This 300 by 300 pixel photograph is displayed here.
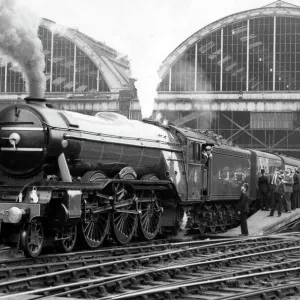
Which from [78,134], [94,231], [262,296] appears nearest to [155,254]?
[94,231]

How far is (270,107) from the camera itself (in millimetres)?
38531

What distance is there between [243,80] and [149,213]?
25.3m

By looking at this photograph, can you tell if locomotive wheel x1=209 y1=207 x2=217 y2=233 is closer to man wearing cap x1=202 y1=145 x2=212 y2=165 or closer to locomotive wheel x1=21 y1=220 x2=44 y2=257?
man wearing cap x1=202 y1=145 x2=212 y2=165

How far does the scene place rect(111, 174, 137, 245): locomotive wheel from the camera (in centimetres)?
1357

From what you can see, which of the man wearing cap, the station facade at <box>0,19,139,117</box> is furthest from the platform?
the station facade at <box>0,19,139,117</box>

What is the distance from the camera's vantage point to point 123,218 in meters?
14.0

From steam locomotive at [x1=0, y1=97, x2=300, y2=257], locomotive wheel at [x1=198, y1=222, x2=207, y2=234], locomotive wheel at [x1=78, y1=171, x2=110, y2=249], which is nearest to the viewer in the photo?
steam locomotive at [x1=0, y1=97, x2=300, y2=257]

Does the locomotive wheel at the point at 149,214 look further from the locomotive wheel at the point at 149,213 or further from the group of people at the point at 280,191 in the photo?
the group of people at the point at 280,191

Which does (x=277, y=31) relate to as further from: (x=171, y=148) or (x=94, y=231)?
(x=94, y=231)

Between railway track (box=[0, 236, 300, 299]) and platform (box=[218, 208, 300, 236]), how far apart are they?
Answer: 5.19m

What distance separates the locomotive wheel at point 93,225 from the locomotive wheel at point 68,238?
7.2 inches

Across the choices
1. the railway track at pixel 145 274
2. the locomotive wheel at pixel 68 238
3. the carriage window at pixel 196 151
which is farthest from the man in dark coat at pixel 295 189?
the locomotive wheel at pixel 68 238

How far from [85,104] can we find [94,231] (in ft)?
90.2

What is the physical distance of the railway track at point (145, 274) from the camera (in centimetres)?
836
